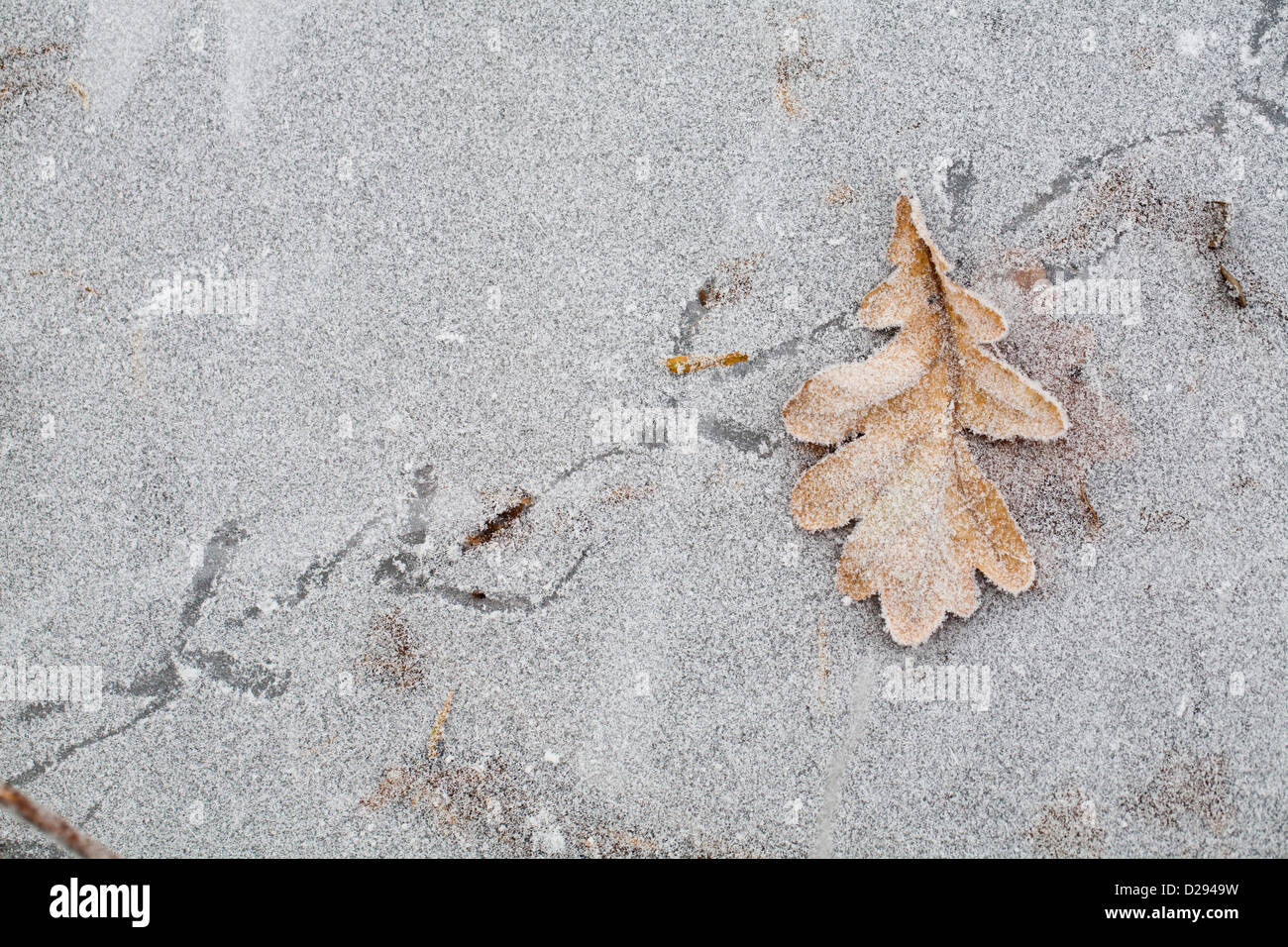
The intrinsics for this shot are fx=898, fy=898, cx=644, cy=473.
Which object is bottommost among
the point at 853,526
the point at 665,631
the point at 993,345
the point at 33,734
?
the point at 33,734

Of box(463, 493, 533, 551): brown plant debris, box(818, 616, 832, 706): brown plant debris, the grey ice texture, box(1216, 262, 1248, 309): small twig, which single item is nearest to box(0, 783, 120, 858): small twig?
the grey ice texture

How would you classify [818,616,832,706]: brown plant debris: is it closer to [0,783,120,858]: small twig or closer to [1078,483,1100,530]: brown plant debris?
[1078,483,1100,530]: brown plant debris

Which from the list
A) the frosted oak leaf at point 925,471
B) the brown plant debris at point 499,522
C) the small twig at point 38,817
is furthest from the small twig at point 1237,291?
the small twig at point 38,817

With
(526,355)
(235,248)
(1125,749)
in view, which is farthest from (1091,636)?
(235,248)

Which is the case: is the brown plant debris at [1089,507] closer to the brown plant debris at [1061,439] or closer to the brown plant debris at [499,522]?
the brown plant debris at [1061,439]

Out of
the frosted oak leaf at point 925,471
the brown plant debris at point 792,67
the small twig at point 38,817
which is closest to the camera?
the small twig at point 38,817

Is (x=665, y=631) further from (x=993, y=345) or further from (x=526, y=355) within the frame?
(x=993, y=345)
